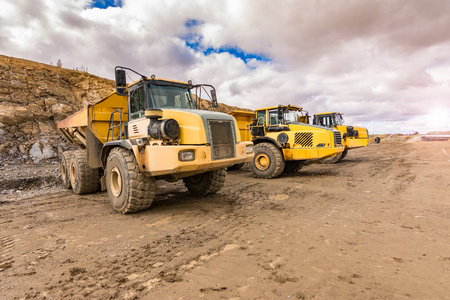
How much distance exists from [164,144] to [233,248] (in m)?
1.97

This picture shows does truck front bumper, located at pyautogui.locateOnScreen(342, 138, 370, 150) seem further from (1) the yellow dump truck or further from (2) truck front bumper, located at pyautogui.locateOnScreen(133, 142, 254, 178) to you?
(2) truck front bumper, located at pyautogui.locateOnScreen(133, 142, 254, 178)

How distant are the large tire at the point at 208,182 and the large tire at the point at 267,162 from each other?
290 centimetres

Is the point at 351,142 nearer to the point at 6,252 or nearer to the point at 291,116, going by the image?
the point at 291,116

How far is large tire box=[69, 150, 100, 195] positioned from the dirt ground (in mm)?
638

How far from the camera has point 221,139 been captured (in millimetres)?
4449

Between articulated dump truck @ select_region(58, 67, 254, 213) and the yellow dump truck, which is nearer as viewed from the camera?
articulated dump truck @ select_region(58, 67, 254, 213)

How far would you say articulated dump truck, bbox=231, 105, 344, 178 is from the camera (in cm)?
788

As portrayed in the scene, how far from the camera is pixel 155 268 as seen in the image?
8.52 feet

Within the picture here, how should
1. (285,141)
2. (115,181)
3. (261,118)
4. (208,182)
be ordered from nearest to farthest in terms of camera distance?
(115,181), (208,182), (285,141), (261,118)

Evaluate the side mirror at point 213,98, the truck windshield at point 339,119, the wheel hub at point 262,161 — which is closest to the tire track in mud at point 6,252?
the side mirror at point 213,98

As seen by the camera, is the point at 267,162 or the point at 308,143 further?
the point at 267,162

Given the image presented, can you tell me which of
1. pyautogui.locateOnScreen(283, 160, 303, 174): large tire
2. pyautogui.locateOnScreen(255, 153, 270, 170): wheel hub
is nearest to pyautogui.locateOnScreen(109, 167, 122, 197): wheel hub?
pyautogui.locateOnScreen(255, 153, 270, 170): wheel hub

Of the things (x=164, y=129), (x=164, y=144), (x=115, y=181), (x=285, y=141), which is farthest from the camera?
(x=285, y=141)

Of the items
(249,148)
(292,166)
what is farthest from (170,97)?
(292,166)
